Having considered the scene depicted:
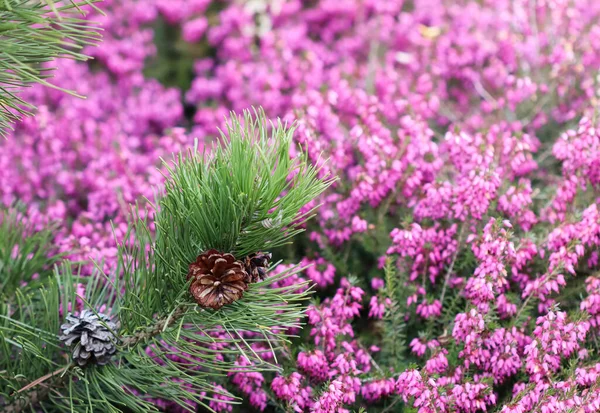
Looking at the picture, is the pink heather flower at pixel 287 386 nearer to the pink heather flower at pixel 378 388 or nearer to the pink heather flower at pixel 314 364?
the pink heather flower at pixel 314 364


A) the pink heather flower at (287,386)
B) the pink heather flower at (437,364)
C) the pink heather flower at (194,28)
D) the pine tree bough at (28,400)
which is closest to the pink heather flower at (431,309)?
the pink heather flower at (437,364)

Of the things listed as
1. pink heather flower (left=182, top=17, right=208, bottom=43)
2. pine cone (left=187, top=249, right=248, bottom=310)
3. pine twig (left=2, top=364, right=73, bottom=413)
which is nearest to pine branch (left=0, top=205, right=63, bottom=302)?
pine twig (left=2, top=364, right=73, bottom=413)

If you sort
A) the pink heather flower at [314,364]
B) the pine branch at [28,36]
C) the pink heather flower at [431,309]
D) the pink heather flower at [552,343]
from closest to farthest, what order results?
the pine branch at [28,36] → the pink heather flower at [552,343] → the pink heather flower at [314,364] → the pink heather flower at [431,309]

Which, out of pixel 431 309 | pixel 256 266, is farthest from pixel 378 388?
pixel 256 266

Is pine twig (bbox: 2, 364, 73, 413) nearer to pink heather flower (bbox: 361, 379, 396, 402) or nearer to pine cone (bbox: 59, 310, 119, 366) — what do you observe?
pine cone (bbox: 59, 310, 119, 366)

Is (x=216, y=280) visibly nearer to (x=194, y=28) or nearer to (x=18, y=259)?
(x=18, y=259)


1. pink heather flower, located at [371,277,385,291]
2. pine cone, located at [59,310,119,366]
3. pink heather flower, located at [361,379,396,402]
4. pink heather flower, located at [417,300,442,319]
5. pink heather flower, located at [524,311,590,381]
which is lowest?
pink heather flower, located at [361,379,396,402]

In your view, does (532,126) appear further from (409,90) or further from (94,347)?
(94,347)
